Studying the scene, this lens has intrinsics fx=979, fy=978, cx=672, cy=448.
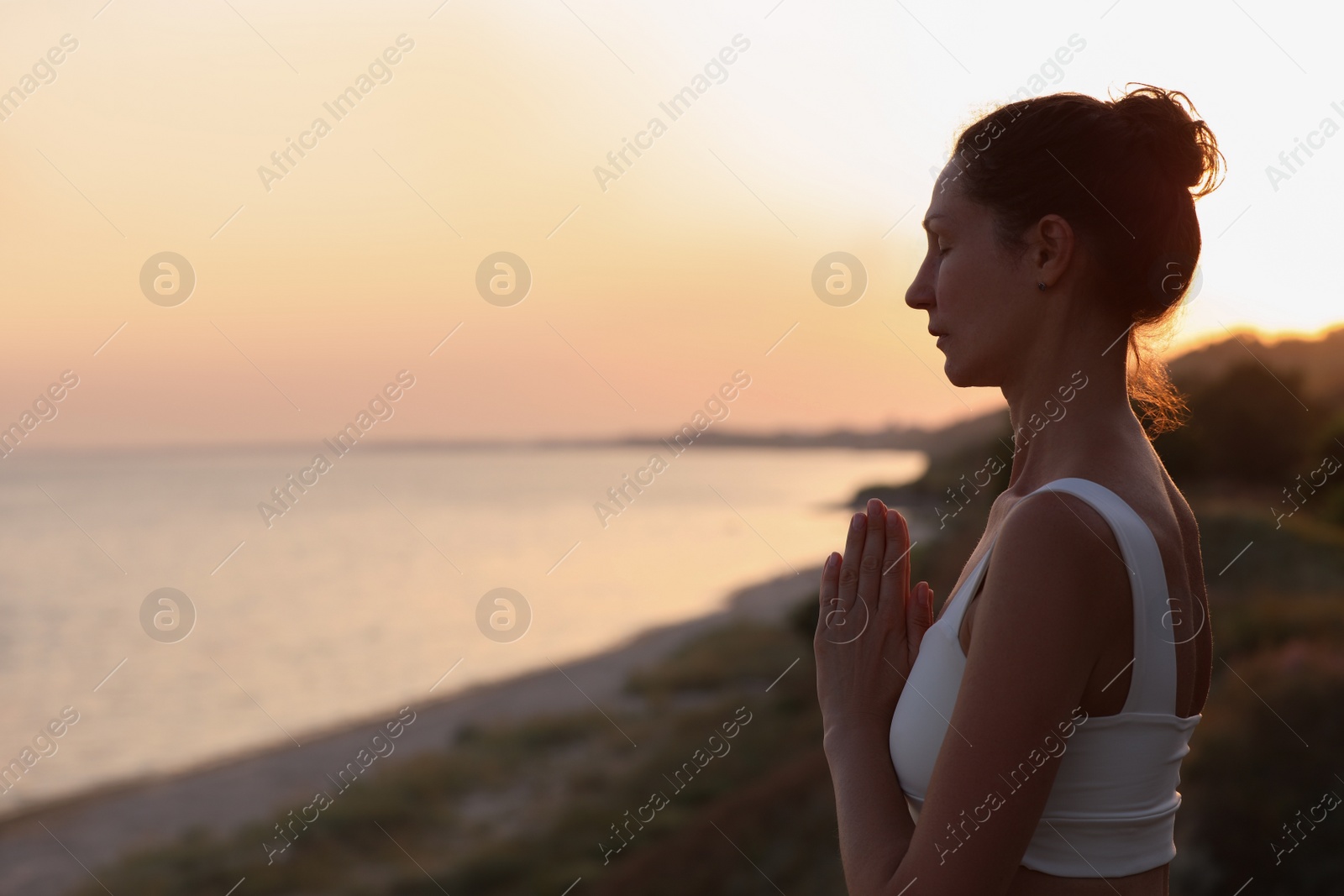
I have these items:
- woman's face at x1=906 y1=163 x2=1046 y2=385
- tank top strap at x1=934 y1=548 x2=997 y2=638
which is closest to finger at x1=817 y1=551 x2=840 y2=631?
tank top strap at x1=934 y1=548 x2=997 y2=638

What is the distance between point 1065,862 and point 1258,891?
525cm

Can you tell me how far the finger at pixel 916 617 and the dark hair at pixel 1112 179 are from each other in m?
0.51

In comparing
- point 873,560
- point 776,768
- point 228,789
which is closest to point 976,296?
point 873,560

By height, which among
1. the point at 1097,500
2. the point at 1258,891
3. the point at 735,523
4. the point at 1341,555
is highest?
the point at 1097,500

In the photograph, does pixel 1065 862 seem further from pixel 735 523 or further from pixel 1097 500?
pixel 735 523

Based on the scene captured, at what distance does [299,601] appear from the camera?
35156mm

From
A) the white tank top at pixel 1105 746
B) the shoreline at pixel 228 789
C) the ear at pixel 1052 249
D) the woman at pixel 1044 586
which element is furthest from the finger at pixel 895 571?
the shoreline at pixel 228 789

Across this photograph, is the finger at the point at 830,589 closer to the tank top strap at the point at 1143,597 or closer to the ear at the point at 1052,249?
the tank top strap at the point at 1143,597

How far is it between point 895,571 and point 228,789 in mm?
19683

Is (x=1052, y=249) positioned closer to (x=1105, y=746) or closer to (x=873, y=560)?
(x=873, y=560)

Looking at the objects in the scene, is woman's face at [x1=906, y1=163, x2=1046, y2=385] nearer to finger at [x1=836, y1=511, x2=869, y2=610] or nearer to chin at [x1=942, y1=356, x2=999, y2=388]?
chin at [x1=942, y1=356, x2=999, y2=388]

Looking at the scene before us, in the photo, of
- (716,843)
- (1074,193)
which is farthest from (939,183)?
(716,843)

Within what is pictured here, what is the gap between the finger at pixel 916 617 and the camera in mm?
1518

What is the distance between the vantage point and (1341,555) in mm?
12969
